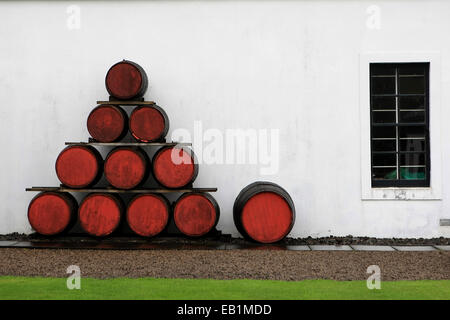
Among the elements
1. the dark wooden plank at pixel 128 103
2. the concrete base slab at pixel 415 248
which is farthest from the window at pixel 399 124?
the dark wooden plank at pixel 128 103

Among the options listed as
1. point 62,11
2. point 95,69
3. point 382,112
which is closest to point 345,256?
point 382,112

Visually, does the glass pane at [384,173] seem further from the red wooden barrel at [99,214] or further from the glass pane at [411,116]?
the red wooden barrel at [99,214]

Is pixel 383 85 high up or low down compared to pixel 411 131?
up

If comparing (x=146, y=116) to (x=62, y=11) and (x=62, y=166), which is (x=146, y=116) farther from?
(x=62, y=11)

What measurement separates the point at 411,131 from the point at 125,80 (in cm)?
388

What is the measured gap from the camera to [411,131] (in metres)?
7.58

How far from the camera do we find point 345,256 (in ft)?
20.4

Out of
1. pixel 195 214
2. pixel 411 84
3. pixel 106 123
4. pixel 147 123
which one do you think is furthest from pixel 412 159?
pixel 106 123

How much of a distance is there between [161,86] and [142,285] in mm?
3482

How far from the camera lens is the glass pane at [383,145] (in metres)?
7.59

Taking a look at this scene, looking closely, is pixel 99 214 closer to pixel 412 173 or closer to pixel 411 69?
pixel 412 173

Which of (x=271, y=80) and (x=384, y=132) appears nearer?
(x=271, y=80)

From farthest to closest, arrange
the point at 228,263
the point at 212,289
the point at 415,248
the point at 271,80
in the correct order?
the point at 271,80 < the point at 415,248 < the point at 228,263 < the point at 212,289

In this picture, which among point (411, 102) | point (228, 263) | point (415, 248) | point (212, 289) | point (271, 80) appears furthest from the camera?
point (411, 102)
